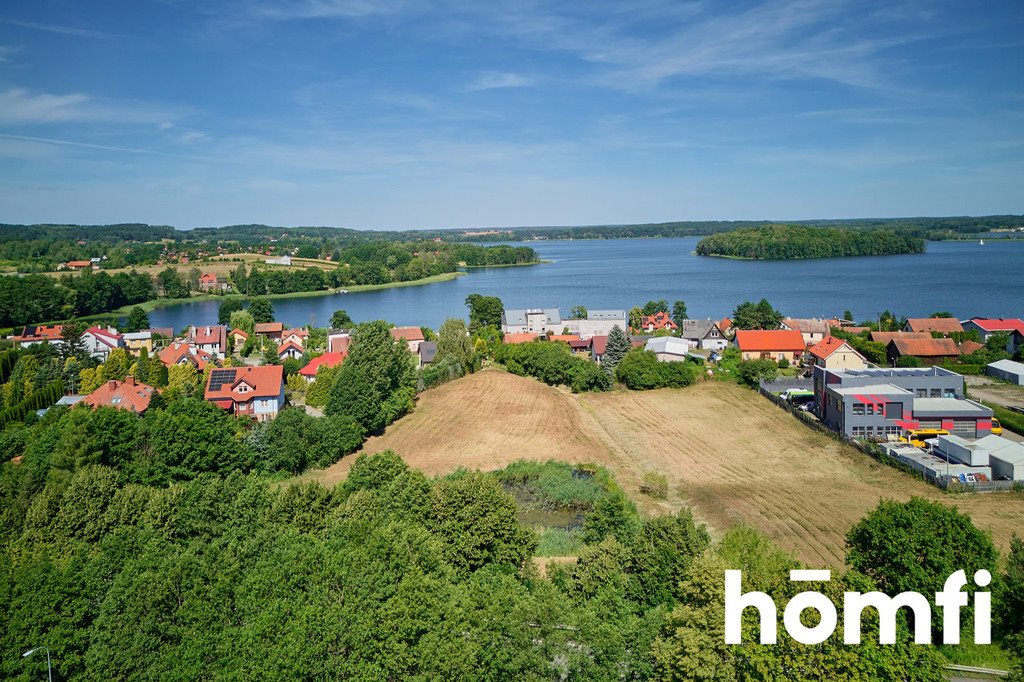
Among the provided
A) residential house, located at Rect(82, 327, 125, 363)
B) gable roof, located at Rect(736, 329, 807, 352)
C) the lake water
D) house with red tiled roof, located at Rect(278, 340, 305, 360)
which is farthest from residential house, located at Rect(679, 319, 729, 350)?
residential house, located at Rect(82, 327, 125, 363)

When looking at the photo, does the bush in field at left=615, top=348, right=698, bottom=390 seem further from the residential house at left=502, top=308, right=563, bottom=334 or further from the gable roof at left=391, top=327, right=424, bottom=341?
the gable roof at left=391, top=327, right=424, bottom=341

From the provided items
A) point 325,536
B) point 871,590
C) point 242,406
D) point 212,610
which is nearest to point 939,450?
point 871,590

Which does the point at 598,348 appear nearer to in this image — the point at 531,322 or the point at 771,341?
the point at 531,322

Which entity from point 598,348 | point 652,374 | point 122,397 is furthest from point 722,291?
point 122,397

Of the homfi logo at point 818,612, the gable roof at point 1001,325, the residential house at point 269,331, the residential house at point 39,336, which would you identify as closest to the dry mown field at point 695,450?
the homfi logo at point 818,612

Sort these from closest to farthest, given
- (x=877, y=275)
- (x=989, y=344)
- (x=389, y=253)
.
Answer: (x=989, y=344) → (x=877, y=275) → (x=389, y=253)

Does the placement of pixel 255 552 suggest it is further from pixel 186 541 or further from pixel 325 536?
pixel 186 541
